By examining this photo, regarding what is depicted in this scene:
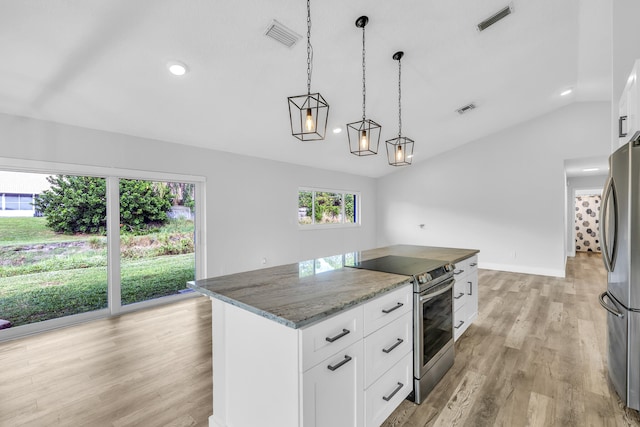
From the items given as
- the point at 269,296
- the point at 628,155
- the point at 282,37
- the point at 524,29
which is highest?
the point at 524,29

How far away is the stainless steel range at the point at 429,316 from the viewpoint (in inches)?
76.8

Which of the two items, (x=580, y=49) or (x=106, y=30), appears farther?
(x=580, y=49)

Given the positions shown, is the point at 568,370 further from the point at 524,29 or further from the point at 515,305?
the point at 524,29

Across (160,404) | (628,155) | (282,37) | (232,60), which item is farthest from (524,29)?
(160,404)

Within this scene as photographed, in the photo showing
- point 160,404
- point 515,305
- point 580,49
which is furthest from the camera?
point 515,305

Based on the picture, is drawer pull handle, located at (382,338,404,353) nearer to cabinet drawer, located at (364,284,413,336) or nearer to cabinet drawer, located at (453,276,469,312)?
cabinet drawer, located at (364,284,413,336)

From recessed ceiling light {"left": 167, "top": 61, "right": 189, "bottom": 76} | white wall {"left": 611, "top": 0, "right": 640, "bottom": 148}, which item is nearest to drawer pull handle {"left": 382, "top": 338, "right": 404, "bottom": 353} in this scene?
white wall {"left": 611, "top": 0, "right": 640, "bottom": 148}

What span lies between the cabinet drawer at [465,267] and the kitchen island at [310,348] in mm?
1036

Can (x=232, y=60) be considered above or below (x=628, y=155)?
above

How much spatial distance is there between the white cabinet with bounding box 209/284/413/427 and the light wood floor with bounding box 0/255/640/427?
38cm

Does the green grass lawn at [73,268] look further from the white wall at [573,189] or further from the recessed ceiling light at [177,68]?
the white wall at [573,189]

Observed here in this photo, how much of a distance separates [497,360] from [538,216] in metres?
4.32

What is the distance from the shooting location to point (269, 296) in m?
1.52

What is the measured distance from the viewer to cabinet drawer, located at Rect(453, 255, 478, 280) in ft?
8.88
